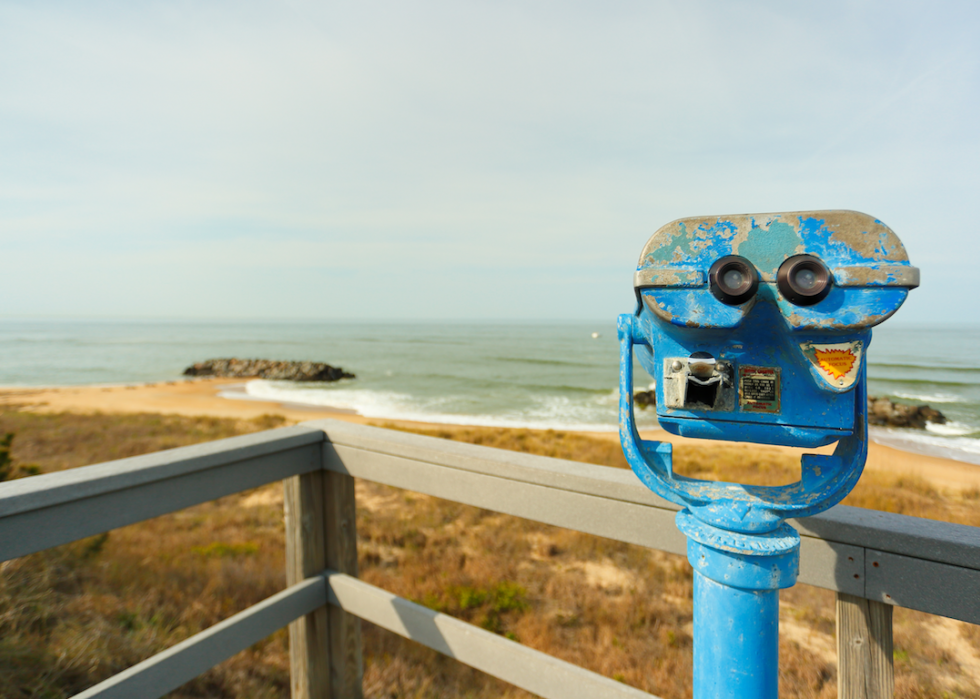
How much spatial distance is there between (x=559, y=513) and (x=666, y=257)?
71 cm

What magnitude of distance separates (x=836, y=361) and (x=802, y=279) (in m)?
0.13

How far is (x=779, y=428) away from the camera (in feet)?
2.45

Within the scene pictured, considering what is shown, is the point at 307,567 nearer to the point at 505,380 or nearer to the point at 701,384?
the point at 701,384

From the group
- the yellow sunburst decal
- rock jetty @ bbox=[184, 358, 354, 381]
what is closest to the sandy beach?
rock jetty @ bbox=[184, 358, 354, 381]

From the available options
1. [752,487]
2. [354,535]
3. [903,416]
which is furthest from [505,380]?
[752,487]

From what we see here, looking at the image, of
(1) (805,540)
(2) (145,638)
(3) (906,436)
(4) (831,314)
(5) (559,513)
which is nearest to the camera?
(4) (831,314)

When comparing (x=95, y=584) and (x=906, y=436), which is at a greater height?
(x=95, y=584)

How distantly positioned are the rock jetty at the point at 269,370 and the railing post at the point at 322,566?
101 feet

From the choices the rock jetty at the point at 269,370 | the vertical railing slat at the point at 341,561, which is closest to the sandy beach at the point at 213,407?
the rock jetty at the point at 269,370

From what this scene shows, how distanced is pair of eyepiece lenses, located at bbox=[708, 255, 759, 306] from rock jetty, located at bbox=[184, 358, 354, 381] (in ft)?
105

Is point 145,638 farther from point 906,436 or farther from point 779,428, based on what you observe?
point 906,436

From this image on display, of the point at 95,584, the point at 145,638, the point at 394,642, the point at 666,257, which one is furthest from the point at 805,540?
the point at 95,584

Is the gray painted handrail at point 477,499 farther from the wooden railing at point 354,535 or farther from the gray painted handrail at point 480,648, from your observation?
the gray painted handrail at point 480,648

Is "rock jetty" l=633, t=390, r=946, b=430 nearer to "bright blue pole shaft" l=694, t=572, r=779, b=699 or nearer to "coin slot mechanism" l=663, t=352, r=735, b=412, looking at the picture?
"bright blue pole shaft" l=694, t=572, r=779, b=699
